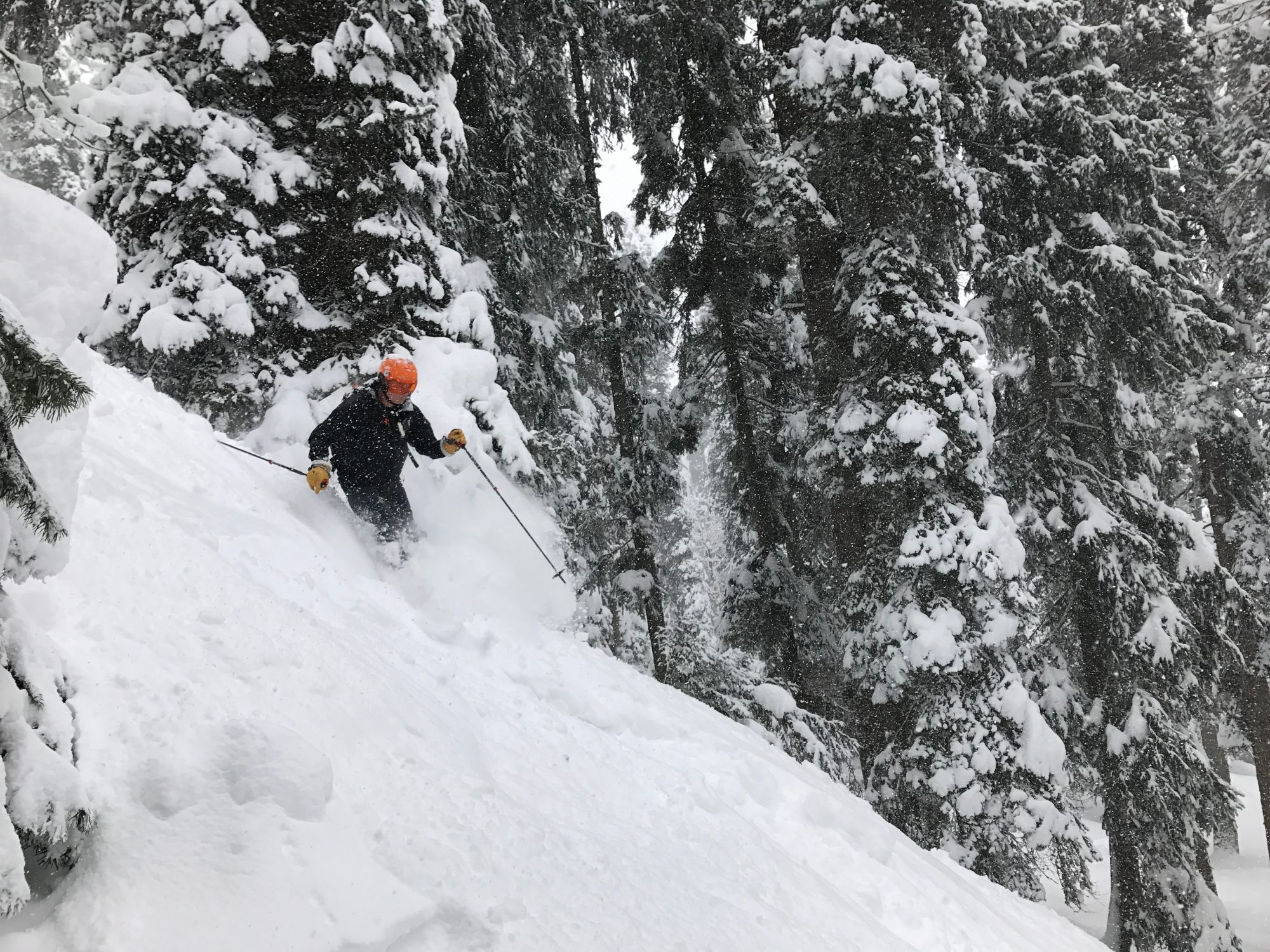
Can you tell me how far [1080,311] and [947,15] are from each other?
493cm


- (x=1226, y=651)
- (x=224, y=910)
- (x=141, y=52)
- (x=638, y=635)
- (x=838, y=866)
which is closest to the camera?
(x=224, y=910)

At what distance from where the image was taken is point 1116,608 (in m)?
11.5

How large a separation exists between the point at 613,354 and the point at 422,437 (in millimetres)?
5518

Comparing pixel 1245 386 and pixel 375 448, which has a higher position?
pixel 1245 386

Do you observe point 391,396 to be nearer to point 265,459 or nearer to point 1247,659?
point 265,459

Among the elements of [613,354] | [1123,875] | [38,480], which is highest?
[38,480]

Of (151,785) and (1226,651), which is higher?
(151,785)

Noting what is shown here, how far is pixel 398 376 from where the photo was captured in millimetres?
7082

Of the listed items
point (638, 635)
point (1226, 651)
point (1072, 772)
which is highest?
point (1226, 651)

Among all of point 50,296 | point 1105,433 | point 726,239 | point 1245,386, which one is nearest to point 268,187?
point 726,239

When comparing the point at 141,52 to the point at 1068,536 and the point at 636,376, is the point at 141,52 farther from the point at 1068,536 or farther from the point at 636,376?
the point at 1068,536

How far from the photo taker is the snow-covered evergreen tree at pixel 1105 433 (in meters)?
11.3

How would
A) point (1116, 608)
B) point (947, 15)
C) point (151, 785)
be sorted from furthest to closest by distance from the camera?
point (1116, 608) < point (947, 15) < point (151, 785)

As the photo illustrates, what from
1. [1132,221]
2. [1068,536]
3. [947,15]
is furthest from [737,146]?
[1068,536]
